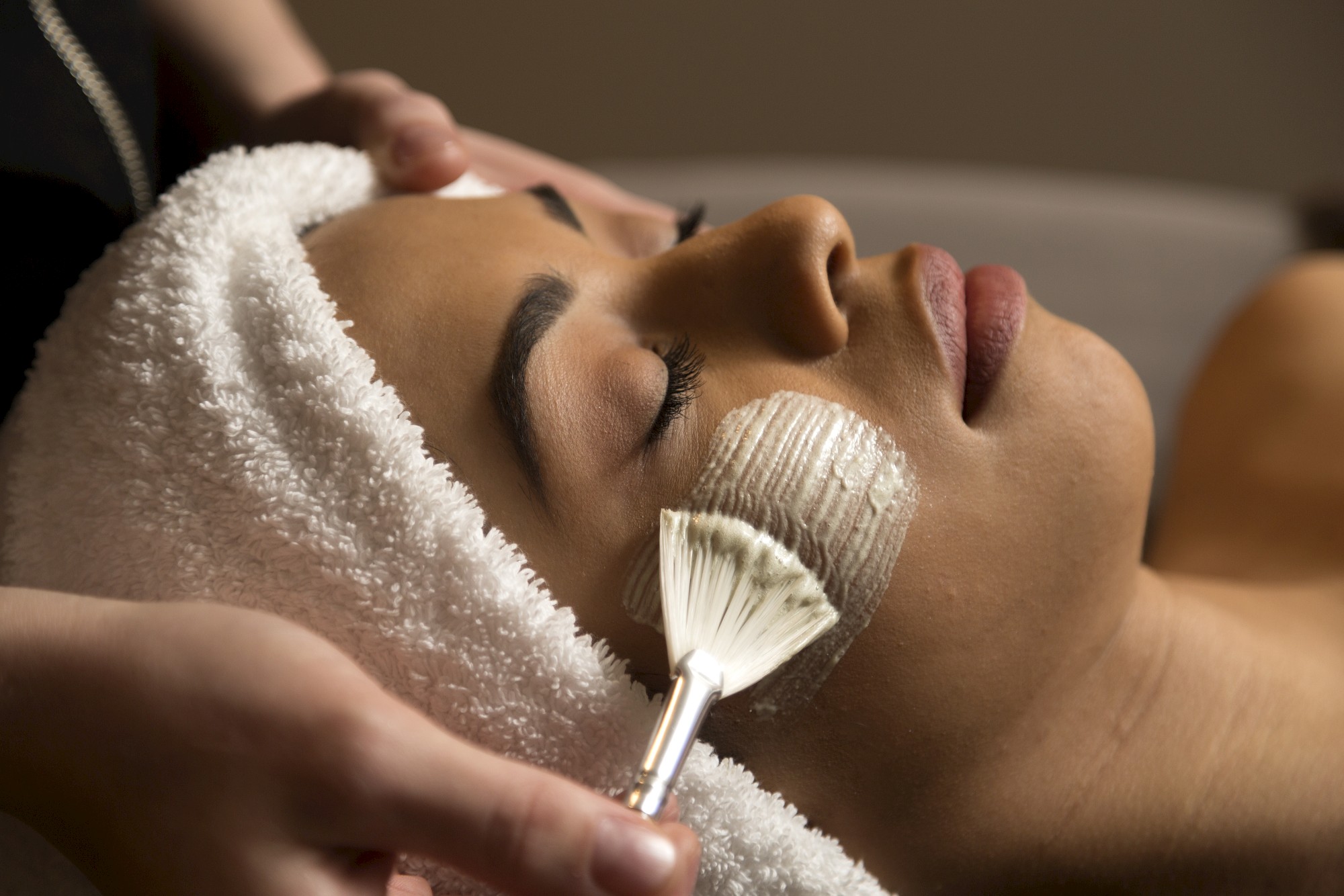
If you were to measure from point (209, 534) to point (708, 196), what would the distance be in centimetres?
100

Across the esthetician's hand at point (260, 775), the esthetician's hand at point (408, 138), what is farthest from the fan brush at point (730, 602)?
the esthetician's hand at point (408, 138)

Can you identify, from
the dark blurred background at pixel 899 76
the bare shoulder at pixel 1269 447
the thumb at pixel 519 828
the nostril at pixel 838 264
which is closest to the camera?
the thumb at pixel 519 828

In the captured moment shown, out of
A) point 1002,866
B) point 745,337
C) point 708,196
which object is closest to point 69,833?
point 745,337

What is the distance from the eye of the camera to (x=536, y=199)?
750mm

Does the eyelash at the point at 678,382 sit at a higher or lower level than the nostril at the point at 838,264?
lower

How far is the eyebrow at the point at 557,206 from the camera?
28.8 inches

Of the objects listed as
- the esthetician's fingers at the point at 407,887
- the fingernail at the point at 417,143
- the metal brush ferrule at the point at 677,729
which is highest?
the fingernail at the point at 417,143

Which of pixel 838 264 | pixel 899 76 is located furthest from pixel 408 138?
pixel 899 76

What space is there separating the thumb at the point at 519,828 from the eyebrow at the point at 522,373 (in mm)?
201

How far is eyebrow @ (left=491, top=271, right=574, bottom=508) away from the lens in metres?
0.59

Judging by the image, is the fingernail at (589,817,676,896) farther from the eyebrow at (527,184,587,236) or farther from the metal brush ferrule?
the eyebrow at (527,184,587,236)

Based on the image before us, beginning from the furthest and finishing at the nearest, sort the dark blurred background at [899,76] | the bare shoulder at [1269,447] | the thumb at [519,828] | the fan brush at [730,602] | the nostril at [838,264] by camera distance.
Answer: the dark blurred background at [899,76] < the bare shoulder at [1269,447] < the nostril at [838,264] < the fan brush at [730,602] < the thumb at [519,828]

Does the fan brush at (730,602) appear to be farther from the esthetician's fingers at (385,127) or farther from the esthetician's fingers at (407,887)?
the esthetician's fingers at (385,127)

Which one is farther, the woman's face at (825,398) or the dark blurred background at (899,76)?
the dark blurred background at (899,76)
